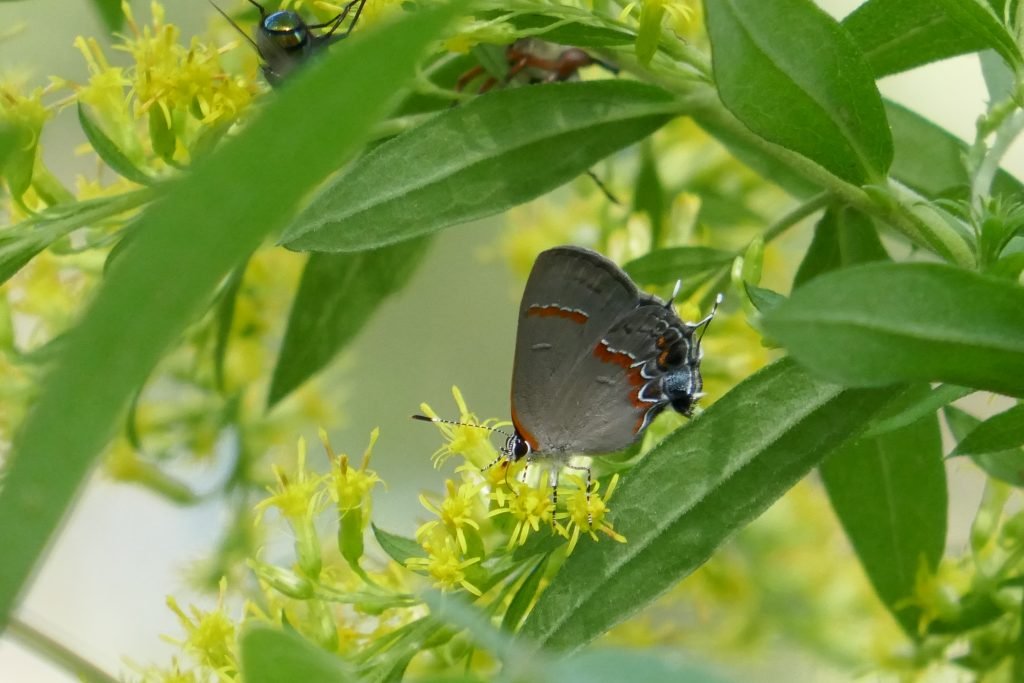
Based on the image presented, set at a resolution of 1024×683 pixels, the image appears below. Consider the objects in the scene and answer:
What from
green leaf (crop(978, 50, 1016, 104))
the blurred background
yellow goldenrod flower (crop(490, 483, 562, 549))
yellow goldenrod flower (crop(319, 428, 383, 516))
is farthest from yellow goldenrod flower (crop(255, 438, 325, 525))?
the blurred background

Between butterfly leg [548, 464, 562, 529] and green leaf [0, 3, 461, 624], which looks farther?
butterfly leg [548, 464, 562, 529]

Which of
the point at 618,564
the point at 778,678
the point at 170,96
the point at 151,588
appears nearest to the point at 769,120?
the point at 618,564

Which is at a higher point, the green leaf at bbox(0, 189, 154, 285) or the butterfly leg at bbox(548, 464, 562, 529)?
the green leaf at bbox(0, 189, 154, 285)

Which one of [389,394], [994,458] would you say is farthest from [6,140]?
[389,394]

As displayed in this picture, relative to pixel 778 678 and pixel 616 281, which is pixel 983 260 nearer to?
pixel 616 281

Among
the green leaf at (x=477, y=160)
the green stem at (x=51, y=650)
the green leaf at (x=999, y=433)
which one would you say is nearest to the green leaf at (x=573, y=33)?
the green leaf at (x=477, y=160)

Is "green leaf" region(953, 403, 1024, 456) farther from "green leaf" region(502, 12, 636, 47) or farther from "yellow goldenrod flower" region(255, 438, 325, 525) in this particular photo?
"yellow goldenrod flower" region(255, 438, 325, 525)
